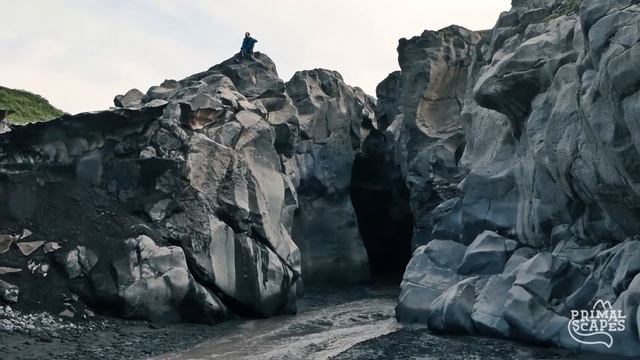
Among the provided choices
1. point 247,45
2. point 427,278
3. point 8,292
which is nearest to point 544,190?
point 427,278

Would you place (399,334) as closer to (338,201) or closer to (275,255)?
(275,255)

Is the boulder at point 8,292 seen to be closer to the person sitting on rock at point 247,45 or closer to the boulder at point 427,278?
the boulder at point 427,278

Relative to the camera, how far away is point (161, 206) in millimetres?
30047

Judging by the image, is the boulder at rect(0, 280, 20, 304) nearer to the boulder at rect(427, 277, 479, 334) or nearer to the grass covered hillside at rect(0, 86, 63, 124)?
the boulder at rect(427, 277, 479, 334)

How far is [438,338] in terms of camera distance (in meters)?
24.1

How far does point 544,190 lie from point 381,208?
1075 inches

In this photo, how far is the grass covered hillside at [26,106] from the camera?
144ft

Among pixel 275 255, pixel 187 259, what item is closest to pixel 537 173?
pixel 275 255

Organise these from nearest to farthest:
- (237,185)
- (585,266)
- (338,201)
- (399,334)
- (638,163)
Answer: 1. (638,163)
2. (585,266)
3. (399,334)
4. (237,185)
5. (338,201)

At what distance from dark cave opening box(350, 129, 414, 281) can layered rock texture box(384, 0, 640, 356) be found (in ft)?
42.4

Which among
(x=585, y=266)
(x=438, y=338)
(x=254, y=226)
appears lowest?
(x=438, y=338)

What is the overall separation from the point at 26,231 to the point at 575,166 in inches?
875

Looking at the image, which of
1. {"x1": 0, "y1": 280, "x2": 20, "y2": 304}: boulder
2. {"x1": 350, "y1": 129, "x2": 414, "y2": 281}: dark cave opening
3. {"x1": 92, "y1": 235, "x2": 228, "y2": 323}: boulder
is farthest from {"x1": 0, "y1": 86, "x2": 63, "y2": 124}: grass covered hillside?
{"x1": 350, "y1": 129, "x2": 414, "y2": 281}: dark cave opening

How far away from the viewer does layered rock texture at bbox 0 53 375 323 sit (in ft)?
88.8
